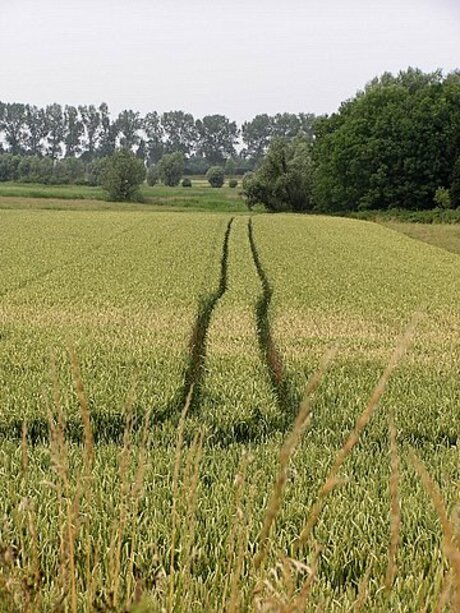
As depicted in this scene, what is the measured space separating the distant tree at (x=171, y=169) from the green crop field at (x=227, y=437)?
117 metres

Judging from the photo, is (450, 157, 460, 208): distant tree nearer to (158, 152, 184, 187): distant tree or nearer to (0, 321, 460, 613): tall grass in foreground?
(0, 321, 460, 613): tall grass in foreground

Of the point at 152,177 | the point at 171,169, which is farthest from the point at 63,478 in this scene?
the point at 152,177

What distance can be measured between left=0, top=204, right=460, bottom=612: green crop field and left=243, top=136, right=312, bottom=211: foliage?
188 feet

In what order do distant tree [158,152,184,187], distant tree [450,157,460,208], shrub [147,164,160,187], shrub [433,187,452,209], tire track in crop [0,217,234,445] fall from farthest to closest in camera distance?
distant tree [158,152,184,187] < shrub [147,164,160,187] < distant tree [450,157,460,208] < shrub [433,187,452,209] < tire track in crop [0,217,234,445]

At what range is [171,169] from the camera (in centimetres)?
13575

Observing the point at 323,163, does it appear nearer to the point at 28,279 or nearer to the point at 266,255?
the point at 266,255

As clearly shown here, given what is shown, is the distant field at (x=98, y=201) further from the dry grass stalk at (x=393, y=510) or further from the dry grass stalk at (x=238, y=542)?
the dry grass stalk at (x=393, y=510)

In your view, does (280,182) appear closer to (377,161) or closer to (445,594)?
(377,161)

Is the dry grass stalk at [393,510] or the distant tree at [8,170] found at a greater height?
the distant tree at [8,170]

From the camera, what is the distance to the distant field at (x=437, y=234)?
3906 centimetres

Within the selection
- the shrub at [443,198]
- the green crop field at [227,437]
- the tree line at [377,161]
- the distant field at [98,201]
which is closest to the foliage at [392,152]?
the tree line at [377,161]

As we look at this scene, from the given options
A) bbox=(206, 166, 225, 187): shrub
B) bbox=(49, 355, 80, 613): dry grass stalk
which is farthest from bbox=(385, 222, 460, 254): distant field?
bbox=(206, 166, 225, 187): shrub

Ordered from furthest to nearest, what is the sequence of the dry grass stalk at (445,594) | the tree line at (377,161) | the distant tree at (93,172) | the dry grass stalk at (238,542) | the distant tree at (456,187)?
the distant tree at (93,172) < the tree line at (377,161) < the distant tree at (456,187) < the dry grass stalk at (238,542) < the dry grass stalk at (445,594)

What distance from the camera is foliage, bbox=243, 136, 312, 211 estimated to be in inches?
3039
